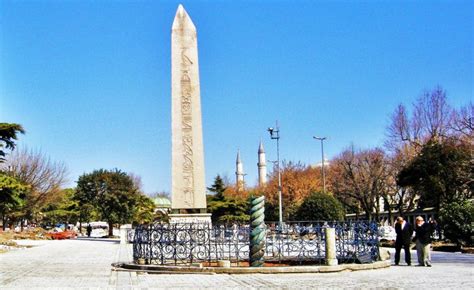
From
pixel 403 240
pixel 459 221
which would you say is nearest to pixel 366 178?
pixel 459 221

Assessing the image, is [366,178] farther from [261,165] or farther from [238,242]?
[261,165]

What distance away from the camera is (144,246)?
1518 centimetres

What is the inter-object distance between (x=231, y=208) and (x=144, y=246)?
40.7m

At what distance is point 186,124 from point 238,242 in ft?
30.2

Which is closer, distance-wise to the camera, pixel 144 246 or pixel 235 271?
pixel 235 271

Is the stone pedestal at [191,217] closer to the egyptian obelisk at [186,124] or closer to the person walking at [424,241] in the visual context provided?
the egyptian obelisk at [186,124]

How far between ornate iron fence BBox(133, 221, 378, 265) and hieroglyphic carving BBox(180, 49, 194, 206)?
7.56 meters

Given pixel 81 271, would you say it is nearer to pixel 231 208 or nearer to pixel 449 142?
pixel 449 142

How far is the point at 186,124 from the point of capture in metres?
23.5

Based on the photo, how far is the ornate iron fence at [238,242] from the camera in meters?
14.5

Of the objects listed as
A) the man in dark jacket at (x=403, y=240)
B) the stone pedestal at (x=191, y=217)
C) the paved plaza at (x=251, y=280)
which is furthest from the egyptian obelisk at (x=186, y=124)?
the man in dark jacket at (x=403, y=240)

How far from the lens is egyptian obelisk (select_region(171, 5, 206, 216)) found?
906 inches

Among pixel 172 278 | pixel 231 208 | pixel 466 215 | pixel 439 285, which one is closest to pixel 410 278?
pixel 439 285

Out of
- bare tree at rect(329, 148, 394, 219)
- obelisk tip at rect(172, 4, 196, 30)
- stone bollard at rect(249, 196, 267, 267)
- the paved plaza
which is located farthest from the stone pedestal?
bare tree at rect(329, 148, 394, 219)
